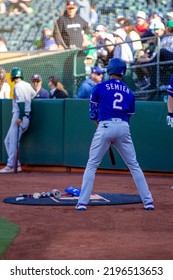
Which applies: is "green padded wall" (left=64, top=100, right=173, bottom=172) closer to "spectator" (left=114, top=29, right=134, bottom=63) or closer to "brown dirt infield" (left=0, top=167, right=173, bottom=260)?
"spectator" (left=114, top=29, right=134, bottom=63)

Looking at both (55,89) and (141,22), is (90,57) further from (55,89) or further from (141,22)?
(141,22)

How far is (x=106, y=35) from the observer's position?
18.9m

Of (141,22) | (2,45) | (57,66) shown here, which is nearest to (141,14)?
(141,22)

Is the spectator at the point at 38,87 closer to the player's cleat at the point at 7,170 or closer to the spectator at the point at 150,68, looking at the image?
the player's cleat at the point at 7,170

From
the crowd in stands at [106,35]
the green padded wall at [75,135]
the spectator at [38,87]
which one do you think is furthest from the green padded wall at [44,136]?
the crowd in stands at [106,35]

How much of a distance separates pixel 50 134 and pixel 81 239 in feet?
27.8

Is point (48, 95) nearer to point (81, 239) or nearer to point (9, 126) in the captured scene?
point (9, 126)

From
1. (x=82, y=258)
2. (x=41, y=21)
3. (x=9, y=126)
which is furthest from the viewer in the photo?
(x=41, y=21)

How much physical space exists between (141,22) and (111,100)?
9.17 m

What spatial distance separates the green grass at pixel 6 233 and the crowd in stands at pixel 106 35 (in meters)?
8.60

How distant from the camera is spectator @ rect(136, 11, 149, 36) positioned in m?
18.5

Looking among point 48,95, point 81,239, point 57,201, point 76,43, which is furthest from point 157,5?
point 81,239

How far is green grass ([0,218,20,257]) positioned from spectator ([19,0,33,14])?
36.5 ft

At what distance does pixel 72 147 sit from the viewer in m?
Answer: 16.2
